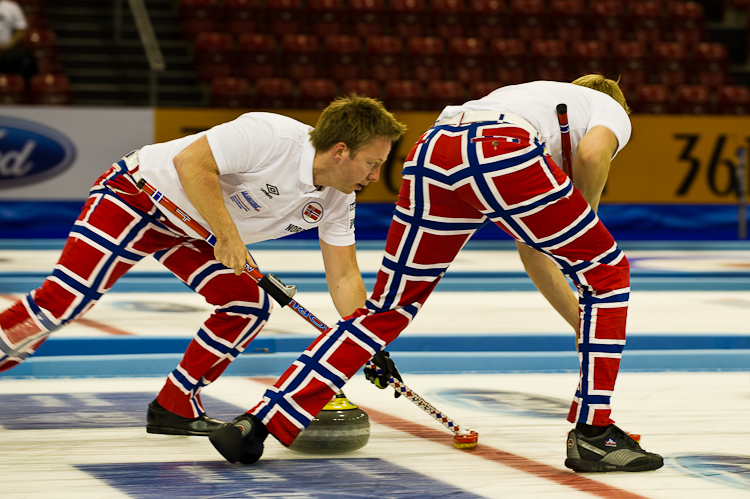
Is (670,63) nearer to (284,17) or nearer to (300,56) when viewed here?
(300,56)

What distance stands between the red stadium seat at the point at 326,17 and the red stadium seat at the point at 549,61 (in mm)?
2650

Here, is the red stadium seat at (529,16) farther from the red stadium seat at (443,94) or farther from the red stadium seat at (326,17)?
the red stadium seat at (326,17)

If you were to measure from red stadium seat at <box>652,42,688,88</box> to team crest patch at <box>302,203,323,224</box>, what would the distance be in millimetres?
10927

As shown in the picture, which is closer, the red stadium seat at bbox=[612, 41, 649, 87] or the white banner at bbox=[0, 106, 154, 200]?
the white banner at bbox=[0, 106, 154, 200]

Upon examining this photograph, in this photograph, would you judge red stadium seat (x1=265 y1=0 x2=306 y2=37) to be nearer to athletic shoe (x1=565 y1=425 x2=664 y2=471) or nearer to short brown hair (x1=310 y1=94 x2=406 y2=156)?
short brown hair (x1=310 y1=94 x2=406 y2=156)

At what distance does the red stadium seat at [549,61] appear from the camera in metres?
12.3

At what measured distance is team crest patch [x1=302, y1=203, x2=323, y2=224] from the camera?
9.22 ft

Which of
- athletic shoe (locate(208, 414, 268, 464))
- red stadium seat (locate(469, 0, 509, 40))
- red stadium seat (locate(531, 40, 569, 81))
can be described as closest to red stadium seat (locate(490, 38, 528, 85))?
red stadium seat (locate(531, 40, 569, 81))

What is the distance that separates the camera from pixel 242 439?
255cm

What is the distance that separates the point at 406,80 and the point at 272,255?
13.9 ft

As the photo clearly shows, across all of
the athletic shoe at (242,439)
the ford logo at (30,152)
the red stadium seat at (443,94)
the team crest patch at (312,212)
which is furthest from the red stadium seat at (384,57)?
the athletic shoe at (242,439)

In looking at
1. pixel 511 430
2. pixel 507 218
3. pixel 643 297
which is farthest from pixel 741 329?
pixel 507 218

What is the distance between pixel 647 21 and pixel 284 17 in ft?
17.6

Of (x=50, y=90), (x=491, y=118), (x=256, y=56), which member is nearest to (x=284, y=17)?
(x=256, y=56)
